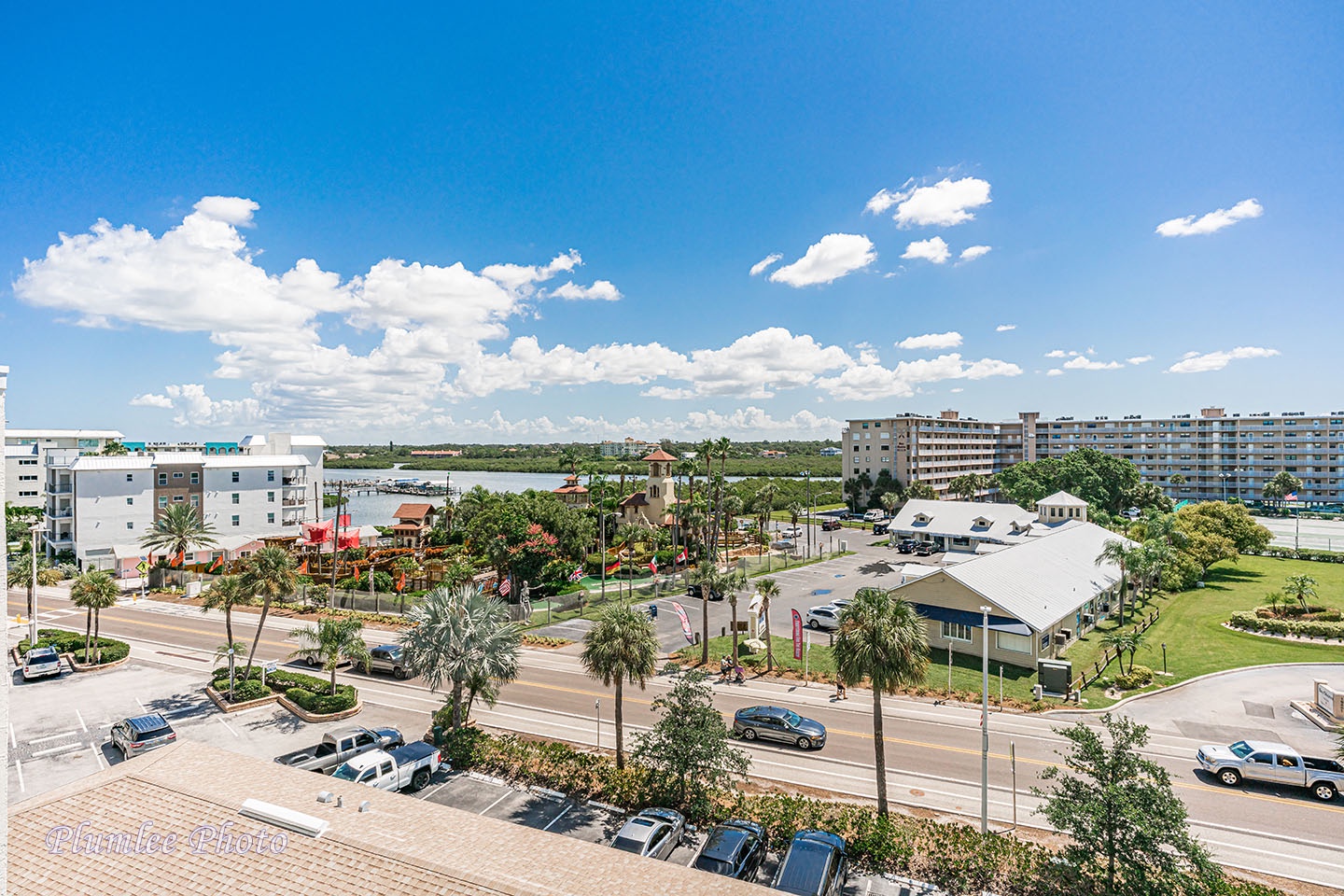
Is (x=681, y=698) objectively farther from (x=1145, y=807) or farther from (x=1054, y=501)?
(x=1054, y=501)

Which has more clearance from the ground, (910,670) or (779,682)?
(910,670)

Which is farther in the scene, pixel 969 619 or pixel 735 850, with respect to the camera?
pixel 969 619

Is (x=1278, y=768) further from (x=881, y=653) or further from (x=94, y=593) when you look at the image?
(x=94, y=593)

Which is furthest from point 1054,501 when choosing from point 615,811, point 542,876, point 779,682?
point 542,876

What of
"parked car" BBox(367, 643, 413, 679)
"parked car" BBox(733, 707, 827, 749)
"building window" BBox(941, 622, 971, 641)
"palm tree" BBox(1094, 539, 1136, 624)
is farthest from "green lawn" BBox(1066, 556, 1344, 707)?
"parked car" BBox(367, 643, 413, 679)

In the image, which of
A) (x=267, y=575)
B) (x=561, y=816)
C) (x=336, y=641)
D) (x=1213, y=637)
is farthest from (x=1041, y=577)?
(x=267, y=575)

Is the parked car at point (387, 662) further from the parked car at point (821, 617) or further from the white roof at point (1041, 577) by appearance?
the white roof at point (1041, 577)
